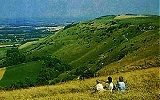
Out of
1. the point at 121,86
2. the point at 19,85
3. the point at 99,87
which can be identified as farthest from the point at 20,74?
the point at 121,86

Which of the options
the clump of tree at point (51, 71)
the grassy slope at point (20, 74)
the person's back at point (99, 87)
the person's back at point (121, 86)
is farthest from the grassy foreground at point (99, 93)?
the grassy slope at point (20, 74)

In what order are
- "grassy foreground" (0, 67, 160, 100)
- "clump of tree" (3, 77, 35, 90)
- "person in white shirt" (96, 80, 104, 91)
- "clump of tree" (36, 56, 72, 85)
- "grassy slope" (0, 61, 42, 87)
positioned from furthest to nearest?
1. "grassy slope" (0, 61, 42, 87)
2. "clump of tree" (36, 56, 72, 85)
3. "clump of tree" (3, 77, 35, 90)
4. "person in white shirt" (96, 80, 104, 91)
5. "grassy foreground" (0, 67, 160, 100)

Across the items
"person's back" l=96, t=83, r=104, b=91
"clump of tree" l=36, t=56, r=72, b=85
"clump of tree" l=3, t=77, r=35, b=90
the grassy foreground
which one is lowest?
"clump of tree" l=36, t=56, r=72, b=85

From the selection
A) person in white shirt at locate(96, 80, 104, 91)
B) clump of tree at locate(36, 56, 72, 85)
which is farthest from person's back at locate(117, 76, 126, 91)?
clump of tree at locate(36, 56, 72, 85)

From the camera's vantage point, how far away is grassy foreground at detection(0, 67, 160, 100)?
35406 mm

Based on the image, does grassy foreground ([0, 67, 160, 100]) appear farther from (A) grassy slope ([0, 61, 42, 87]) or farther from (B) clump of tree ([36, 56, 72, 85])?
(A) grassy slope ([0, 61, 42, 87])

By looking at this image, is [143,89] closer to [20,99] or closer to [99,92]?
[99,92]

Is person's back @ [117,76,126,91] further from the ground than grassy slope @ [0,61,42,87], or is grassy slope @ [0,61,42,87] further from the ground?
person's back @ [117,76,126,91]

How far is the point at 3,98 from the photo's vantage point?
4022 cm

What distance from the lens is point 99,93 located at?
36.9 m

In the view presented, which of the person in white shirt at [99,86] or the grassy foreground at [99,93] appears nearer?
the grassy foreground at [99,93]

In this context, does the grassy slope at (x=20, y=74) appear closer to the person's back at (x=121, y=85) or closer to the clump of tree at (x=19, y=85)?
the clump of tree at (x=19, y=85)

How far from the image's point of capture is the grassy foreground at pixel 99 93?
35406 mm

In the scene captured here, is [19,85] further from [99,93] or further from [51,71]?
[99,93]
